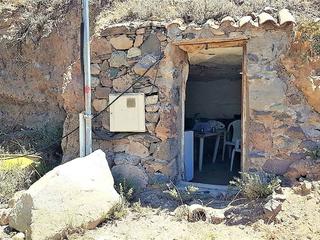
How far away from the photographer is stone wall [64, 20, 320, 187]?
4.66 meters

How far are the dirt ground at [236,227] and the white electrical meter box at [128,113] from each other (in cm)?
133

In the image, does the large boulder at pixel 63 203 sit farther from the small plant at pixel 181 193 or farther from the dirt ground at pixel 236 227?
the small plant at pixel 181 193

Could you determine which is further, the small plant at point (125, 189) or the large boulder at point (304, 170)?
the small plant at point (125, 189)

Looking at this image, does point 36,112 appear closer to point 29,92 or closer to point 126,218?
point 29,92

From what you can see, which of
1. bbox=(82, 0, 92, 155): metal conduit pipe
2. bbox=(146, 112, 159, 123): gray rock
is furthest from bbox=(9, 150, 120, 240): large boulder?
bbox=(146, 112, 159, 123): gray rock

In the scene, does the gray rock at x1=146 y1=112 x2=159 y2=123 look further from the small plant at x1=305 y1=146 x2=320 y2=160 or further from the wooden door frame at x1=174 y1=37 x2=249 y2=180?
the small plant at x1=305 y1=146 x2=320 y2=160

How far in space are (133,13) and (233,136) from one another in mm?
3586

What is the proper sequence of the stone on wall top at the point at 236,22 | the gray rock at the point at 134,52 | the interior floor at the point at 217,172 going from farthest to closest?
the interior floor at the point at 217,172 < the gray rock at the point at 134,52 < the stone on wall top at the point at 236,22

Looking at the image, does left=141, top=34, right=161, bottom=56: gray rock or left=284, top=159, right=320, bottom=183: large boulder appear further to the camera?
left=141, top=34, right=161, bottom=56: gray rock

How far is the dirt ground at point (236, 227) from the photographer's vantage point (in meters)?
3.81

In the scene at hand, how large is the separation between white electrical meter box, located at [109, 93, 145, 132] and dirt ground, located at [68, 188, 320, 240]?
1.33 m

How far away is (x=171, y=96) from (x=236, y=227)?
6.38ft


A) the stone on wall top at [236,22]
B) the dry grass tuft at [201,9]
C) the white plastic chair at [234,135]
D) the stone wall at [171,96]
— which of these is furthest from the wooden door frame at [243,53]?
the white plastic chair at [234,135]

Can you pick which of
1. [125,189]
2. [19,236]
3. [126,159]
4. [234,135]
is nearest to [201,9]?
[126,159]
